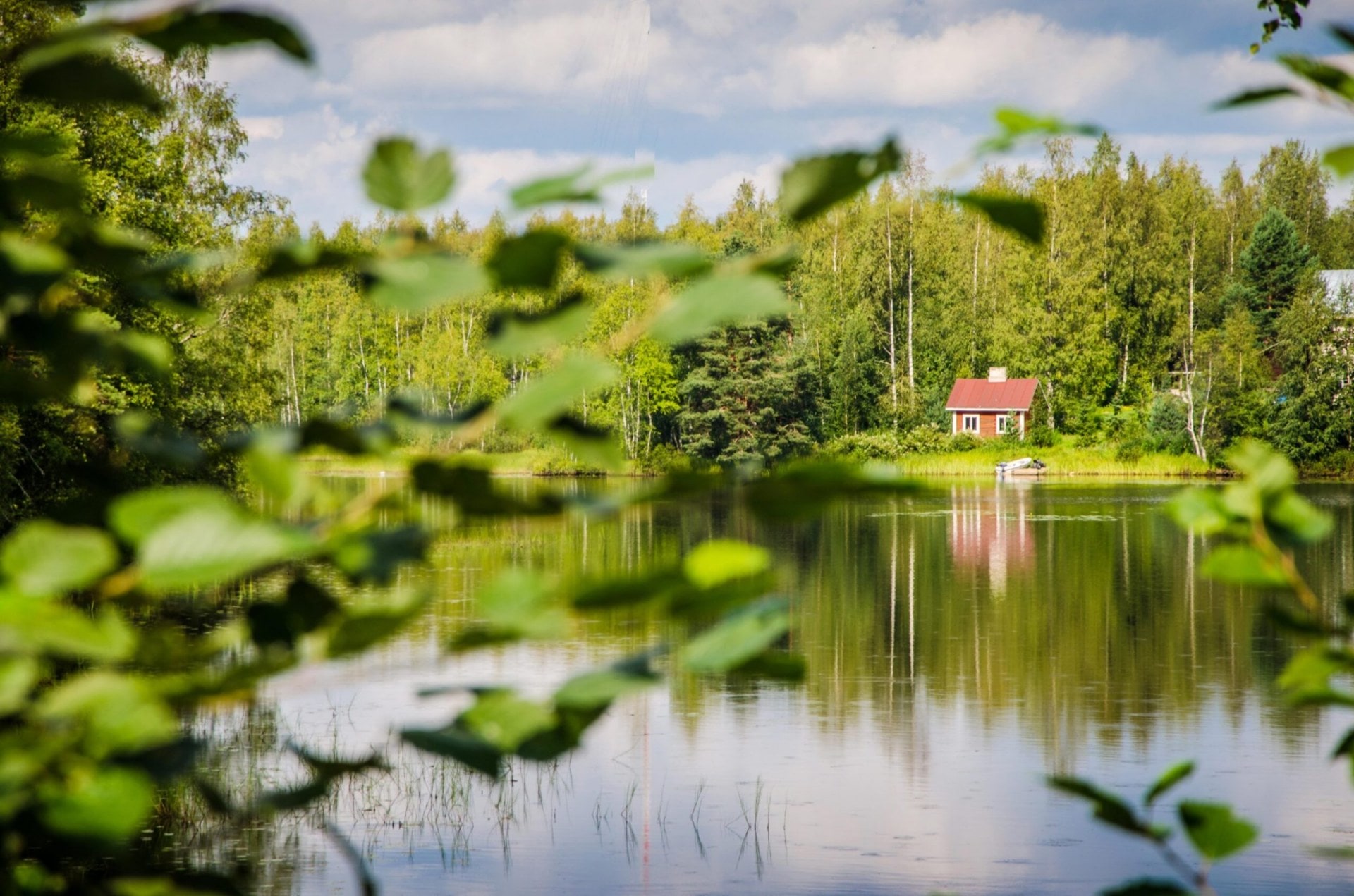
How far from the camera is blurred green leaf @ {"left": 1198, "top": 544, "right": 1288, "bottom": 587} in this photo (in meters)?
0.63

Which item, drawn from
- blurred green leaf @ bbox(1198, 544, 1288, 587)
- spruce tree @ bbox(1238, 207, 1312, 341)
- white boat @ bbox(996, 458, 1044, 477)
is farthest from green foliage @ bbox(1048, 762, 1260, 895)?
spruce tree @ bbox(1238, 207, 1312, 341)

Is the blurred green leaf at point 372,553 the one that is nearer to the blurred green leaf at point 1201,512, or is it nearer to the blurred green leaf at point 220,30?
the blurred green leaf at point 220,30

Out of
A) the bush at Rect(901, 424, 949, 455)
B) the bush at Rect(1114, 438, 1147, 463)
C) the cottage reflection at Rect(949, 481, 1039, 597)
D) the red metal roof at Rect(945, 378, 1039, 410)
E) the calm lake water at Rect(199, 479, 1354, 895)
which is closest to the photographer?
the calm lake water at Rect(199, 479, 1354, 895)

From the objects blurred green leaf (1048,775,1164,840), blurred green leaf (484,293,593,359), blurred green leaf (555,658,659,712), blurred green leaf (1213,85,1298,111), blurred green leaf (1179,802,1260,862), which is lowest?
blurred green leaf (1179,802,1260,862)

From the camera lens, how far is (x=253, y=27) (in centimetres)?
56

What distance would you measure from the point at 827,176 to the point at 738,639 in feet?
0.66

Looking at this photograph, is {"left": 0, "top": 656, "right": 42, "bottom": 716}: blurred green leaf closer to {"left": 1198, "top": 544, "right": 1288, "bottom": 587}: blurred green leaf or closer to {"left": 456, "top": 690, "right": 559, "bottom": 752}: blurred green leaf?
{"left": 456, "top": 690, "right": 559, "bottom": 752}: blurred green leaf

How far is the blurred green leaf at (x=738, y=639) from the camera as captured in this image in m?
0.55

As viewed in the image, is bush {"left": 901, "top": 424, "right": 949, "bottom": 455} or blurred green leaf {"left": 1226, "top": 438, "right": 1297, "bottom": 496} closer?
blurred green leaf {"left": 1226, "top": 438, "right": 1297, "bottom": 496}

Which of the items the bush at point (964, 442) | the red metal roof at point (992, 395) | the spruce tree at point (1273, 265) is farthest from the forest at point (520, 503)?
the red metal roof at point (992, 395)

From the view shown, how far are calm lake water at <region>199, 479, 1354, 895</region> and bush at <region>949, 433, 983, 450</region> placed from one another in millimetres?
31118

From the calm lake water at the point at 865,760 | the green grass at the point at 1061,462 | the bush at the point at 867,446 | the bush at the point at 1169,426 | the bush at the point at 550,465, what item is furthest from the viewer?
the bush at the point at 550,465

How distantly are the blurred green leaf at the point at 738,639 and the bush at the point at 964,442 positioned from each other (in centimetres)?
5259

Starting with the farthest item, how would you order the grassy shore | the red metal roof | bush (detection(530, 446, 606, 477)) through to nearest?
the red metal roof
bush (detection(530, 446, 606, 477))
the grassy shore
